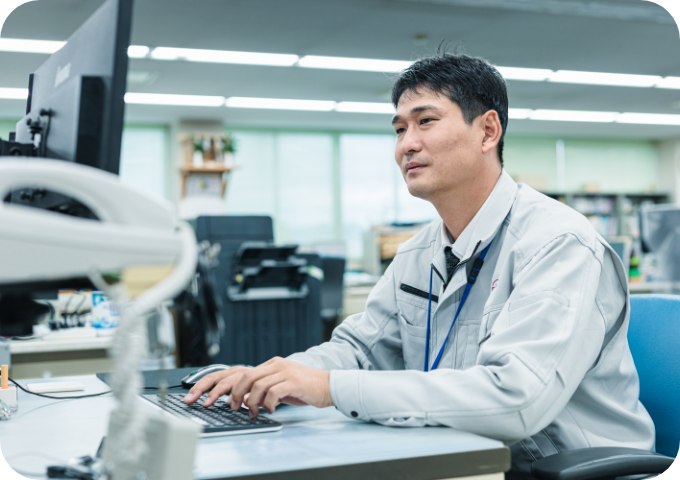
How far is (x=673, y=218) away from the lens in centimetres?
366

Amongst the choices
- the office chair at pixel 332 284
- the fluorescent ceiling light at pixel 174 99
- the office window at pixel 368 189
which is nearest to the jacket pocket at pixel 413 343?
the office chair at pixel 332 284

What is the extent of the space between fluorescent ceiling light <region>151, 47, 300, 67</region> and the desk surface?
433 cm

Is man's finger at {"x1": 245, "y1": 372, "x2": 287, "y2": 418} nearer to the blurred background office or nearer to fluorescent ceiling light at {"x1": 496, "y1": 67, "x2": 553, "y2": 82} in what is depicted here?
the blurred background office

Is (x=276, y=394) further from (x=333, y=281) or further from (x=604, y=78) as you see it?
(x=604, y=78)

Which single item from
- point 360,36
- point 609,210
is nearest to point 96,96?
point 360,36

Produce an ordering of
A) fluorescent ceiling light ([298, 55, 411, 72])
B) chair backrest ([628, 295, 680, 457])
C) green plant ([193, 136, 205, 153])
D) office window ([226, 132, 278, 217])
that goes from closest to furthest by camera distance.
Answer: chair backrest ([628, 295, 680, 457]), fluorescent ceiling light ([298, 55, 411, 72]), green plant ([193, 136, 205, 153]), office window ([226, 132, 278, 217])

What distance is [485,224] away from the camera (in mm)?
1169

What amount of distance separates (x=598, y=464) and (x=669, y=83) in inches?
253

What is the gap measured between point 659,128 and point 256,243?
291 inches

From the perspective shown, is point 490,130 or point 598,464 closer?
point 598,464

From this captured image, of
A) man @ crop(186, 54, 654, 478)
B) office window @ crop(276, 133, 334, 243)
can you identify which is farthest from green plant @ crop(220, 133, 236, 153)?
man @ crop(186, 54, 654, 478)

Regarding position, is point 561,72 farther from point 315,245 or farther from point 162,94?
point 162,94

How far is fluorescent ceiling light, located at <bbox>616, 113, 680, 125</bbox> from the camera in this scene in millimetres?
7742

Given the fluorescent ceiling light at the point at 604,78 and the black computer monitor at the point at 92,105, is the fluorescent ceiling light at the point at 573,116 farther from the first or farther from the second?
the black computer monitor at the point at 92,105
